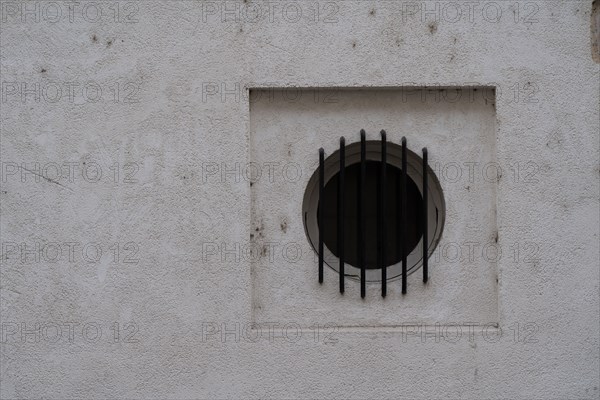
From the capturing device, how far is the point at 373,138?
14.0 feet

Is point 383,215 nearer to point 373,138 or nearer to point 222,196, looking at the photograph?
point 373,138

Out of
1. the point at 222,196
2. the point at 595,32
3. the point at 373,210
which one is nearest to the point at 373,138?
the point at 373,210

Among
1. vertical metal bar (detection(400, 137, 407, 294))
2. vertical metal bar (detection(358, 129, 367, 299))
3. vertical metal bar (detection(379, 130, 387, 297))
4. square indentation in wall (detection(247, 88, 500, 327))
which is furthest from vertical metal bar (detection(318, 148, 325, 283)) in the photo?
vertical metal bar (detection(400, 137, 407, 294))

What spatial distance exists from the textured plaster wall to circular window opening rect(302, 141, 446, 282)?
0.41 meters

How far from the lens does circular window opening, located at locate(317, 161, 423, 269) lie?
14.4 feet

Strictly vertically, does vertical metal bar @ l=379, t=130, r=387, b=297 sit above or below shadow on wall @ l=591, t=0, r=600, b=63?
below

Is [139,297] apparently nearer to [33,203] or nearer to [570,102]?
[33,203]

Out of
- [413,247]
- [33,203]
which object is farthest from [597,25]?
[33,203]

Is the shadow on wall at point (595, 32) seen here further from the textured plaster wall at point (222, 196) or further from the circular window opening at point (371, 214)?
the circular window opening at point (371, 214)

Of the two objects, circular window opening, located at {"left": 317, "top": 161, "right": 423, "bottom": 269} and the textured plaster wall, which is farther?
circular window opening, located at {"left": 317, "top": 161, "right": 423, "bottom": 269}

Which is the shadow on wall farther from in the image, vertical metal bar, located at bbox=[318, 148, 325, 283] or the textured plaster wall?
vertical metal bar, located at bbox=[318, 148, 325, 283]

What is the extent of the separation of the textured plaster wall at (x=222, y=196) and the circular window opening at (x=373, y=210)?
41 cm

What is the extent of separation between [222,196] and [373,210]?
1024 millimetres

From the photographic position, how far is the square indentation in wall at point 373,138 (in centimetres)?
424
